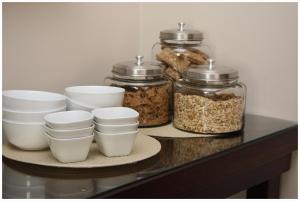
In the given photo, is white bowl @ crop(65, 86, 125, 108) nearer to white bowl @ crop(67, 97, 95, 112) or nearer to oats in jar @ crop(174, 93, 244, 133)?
white bowl @ crop(67, 97, 95, 112)

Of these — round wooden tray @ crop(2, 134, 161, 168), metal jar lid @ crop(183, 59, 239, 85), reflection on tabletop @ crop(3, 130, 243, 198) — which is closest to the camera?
reflection on tabletop @ crop(3, 130, 243, 198)

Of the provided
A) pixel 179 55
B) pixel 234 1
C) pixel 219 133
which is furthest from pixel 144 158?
pixel 234 1

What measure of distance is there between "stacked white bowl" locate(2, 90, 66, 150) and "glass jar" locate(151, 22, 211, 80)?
419mm

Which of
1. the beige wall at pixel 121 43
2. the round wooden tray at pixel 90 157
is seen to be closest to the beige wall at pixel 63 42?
the beige wall at pixel 121 43

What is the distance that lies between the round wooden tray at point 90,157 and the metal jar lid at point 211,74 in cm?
21

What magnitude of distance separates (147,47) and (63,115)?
69 cm

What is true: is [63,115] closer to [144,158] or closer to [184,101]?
[144,158]

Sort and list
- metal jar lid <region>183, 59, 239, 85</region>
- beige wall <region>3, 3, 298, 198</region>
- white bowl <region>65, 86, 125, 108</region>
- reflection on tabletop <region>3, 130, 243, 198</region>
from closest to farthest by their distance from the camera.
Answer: reflection on tabletop <region>3, 130, 243, 198</region> < white bowl <region>65, 86, 125, 108</region> < metal jar lid <region>183, 59, 239, 85</region> < beige wall <region>3, 3, 298, 198</region>

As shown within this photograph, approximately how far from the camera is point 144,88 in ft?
3.82

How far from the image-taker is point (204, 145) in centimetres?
105

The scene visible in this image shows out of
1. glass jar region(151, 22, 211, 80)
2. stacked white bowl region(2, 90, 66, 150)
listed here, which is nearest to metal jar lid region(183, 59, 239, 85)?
glass jar region(151, 22, 211, 80)

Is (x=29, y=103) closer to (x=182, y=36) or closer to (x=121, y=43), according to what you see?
(x=182, y=36)

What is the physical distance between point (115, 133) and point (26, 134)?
0.59 ft

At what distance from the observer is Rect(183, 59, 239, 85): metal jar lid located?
110cm
